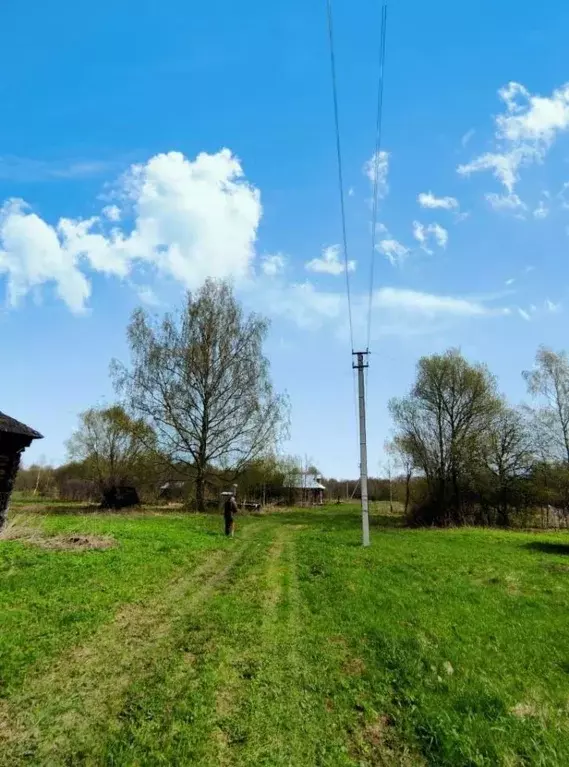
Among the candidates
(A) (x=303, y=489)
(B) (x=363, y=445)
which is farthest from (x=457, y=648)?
(A) (x=303, y=489)

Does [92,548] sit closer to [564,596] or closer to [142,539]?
[142,539]

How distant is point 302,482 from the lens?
68.9 m

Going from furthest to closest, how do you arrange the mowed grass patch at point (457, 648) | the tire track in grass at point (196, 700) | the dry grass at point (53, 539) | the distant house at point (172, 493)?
the distant house at point (172, 493)
the dry grass at point (53, 539)
the mowed grass patch at point (457, 648)
the tire track in grass at point (196, 700)

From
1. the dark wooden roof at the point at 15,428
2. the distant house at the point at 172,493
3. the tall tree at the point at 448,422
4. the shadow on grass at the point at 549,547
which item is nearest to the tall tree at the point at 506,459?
the tall tree at the point at 448,422

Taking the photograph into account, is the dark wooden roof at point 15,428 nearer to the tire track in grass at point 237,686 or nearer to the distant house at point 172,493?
the tire track in grass at point 237,686

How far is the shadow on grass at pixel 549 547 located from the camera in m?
19.2

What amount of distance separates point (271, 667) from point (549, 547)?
19.3 meters

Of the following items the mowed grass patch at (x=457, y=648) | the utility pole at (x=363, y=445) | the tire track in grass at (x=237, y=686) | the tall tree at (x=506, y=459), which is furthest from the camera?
the tall tree at (x=506, y=459)

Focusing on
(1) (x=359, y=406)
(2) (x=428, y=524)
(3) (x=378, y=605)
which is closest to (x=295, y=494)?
(2) (x=428, y=524)

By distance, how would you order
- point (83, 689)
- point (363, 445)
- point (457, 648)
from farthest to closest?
point (363, 445) < point (457, 648) < point (83, 689)

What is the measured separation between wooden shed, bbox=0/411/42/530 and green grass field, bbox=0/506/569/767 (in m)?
6.30

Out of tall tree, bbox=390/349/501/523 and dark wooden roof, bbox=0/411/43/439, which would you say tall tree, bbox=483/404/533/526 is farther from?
dark wooden roof, bbox=0/411/43/439

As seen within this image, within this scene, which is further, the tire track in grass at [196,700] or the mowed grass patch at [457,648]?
the mowed grass patch at [457,648]

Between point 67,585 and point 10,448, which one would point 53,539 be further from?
point 67,585
